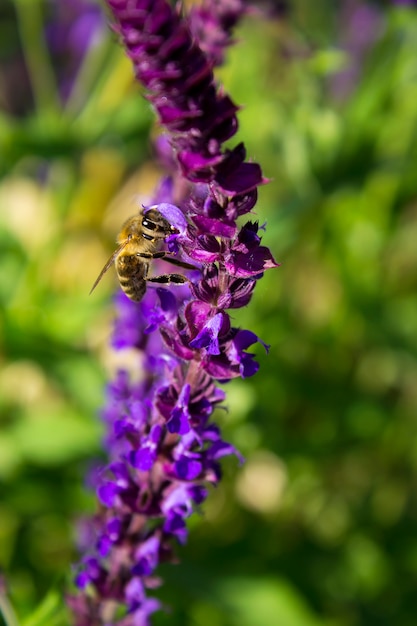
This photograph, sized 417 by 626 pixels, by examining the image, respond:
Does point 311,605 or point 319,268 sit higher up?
point 319,268

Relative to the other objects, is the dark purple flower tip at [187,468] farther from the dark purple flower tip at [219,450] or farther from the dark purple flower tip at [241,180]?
the dark purple flower tip at [241,180]

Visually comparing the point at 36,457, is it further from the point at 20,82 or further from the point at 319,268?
the point at 20,82

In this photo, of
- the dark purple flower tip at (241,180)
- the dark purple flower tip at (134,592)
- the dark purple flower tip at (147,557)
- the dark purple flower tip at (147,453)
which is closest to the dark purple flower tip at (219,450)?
the dark purple flower tip at (147,453)

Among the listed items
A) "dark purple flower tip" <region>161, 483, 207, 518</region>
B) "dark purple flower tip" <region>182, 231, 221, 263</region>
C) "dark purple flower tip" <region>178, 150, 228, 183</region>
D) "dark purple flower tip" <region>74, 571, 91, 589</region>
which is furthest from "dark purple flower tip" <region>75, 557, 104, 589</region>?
"dark purple flower tip" <region>178, 150, 228, 183</region>

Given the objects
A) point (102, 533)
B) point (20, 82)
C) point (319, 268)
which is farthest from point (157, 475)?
point (20, 82)

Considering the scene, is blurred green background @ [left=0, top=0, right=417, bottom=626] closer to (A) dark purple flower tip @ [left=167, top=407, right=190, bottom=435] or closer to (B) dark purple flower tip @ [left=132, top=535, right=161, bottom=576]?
(B) dark purple flower tip @ [left=132, top=535, right=161, bottom=576]

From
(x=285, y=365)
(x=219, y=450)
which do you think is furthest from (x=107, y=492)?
(x=285, y=365)

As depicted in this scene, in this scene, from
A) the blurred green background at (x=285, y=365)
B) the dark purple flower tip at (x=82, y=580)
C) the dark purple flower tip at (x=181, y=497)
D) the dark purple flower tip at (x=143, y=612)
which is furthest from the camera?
the blurred green background at (x=285, y=365)
